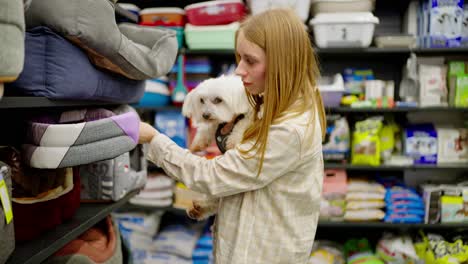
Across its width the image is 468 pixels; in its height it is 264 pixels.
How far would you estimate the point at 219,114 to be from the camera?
52.8 inches

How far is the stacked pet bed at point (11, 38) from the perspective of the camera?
28.7 inches

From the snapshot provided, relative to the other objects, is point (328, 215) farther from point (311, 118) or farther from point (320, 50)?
point (311, 118)

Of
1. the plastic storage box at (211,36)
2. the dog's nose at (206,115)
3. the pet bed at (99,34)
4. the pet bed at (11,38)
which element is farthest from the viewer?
the plastic storage box at (211,36)

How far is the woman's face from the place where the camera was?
3.66ft

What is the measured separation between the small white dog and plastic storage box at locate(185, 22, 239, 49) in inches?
49.0

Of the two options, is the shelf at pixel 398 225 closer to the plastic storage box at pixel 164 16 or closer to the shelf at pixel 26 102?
the plastic storage box at pixel 164 16

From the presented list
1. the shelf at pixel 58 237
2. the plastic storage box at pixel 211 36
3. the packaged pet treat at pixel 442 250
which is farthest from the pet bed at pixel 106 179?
the packaged pet treat at pixel 442 250

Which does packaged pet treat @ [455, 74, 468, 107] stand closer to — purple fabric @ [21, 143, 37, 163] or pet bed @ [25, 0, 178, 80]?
pet bed @ [25, 0, 178, 80]

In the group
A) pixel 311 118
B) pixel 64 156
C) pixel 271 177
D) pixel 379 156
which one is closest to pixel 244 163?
pixel 271 177

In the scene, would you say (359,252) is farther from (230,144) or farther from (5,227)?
(5,227)

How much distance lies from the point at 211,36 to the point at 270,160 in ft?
5.50

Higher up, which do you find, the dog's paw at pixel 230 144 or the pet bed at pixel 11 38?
the pet bed at pixel 11 38

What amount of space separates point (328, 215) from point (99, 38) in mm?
2078

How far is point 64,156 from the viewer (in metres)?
0.99
